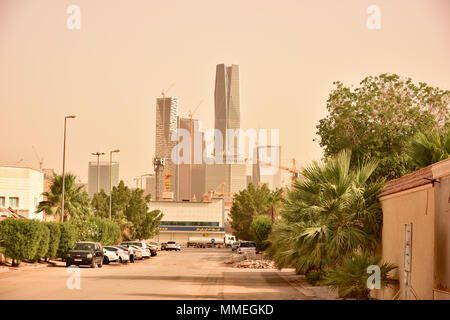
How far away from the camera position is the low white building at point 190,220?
172 m

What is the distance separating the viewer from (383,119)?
35.4 m

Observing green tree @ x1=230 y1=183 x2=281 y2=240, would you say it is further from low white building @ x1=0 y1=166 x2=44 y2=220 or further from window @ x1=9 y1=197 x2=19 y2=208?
window @ x1=9 y1=197 x2=19 y2=208

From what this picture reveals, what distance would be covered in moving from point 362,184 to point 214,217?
148907mm

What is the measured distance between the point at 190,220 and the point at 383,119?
5536 inches

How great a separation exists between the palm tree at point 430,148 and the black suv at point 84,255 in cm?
2790

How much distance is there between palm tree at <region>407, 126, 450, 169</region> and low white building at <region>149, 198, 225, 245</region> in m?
149

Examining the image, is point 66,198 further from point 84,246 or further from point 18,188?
point 18,188

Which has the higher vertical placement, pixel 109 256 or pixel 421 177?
pixel 421 177

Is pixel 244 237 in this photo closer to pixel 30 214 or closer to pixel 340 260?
pixel 30 214

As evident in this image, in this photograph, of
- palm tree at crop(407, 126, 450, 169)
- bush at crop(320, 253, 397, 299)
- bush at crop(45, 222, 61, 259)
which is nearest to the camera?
bush at crop(320, 253, 397, 299)

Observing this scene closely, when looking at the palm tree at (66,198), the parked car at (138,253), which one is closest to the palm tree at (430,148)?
the palm tree at (66,198)

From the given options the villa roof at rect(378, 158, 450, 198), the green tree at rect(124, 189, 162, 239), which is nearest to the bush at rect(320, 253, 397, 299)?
the villa roof at rect(378, 158, 450, 198)

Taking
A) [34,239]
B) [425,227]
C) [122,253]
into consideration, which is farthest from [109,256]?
[425,227]

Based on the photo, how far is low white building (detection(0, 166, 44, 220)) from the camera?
85125 millimetres
